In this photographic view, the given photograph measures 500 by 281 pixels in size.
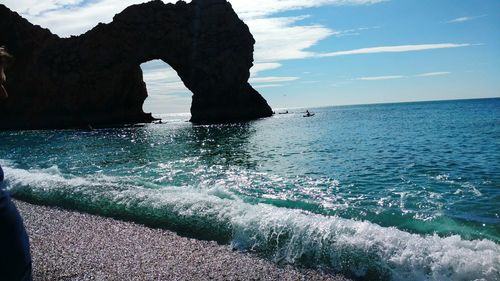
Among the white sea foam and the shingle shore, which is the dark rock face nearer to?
the white sea foam

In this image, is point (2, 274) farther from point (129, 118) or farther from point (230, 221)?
point (129, 118)

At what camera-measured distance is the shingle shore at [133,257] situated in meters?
7.02

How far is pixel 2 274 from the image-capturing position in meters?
2.49

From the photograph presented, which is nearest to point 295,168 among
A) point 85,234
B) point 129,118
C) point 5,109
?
point 85,234

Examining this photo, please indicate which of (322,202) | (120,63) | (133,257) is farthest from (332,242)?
(120,63)

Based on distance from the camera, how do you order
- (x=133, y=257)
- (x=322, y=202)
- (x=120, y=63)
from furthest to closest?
(x=120, y=63)
(x=322, y=202)
(x=133, y=257)

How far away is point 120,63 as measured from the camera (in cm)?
7531

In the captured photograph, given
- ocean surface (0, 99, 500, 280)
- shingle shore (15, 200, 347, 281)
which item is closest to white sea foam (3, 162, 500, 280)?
ocean surface (0, 99, 500, 280)

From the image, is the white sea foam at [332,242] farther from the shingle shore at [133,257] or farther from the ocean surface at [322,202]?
the shingle shore at [133,257]

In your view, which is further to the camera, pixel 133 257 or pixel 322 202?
pixel 322 202

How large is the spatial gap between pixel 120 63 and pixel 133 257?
240 feet

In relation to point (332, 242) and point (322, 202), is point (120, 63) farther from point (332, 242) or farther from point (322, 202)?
point (332, 242)

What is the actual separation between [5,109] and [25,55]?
38.8 ft

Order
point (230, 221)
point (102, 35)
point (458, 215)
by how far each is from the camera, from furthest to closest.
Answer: point (102, 35) → point (458, 215) → point (230, 221)
